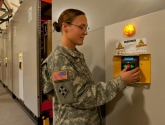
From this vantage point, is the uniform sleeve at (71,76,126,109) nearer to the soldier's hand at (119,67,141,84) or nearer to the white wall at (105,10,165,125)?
the soldier's hand at (119,67,141,84)

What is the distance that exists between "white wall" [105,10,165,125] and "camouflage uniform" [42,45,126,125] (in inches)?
5.3

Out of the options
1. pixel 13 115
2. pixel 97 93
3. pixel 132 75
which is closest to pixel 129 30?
pixel 132 75

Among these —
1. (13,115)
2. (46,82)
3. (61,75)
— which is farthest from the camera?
(13,115)

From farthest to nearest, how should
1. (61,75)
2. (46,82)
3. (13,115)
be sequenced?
(13,115) → (46,82) → (61,75)

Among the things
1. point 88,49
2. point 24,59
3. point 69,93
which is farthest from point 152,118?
point 24,59

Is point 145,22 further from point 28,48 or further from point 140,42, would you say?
point 28,48

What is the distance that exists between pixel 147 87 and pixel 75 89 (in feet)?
1.23

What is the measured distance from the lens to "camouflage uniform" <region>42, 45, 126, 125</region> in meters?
0.66

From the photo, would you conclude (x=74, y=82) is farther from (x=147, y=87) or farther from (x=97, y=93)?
(x=147, y=87)

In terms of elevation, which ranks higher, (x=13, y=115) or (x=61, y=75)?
(x=61, y=75)

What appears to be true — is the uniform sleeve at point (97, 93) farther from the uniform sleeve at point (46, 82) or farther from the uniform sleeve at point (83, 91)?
the uniform sleeve at point (46, 82)

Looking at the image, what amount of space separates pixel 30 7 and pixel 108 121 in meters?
1.98

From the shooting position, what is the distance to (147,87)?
26.3 inches

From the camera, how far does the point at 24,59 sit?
2357 millimetres
